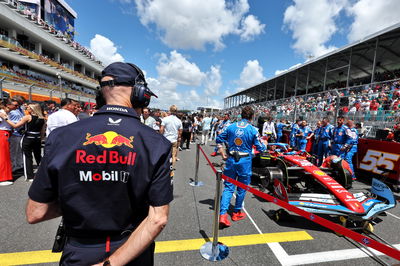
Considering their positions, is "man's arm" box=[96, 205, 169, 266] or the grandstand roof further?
the grandstand roof

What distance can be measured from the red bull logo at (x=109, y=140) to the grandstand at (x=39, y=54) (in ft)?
51.5

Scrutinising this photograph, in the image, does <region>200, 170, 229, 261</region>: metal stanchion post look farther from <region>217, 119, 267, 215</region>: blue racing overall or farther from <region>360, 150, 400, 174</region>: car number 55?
<region>360, 150, 400, 174</region>: car number 55

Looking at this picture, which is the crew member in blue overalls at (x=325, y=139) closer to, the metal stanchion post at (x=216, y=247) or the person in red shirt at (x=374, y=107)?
the person in red shirt at (x=374, y=107)

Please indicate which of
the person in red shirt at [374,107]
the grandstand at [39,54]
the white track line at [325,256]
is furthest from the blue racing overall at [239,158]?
the grandstand at [39,54]

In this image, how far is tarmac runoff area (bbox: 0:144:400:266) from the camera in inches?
90.6

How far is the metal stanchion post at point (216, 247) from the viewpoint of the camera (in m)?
2.25

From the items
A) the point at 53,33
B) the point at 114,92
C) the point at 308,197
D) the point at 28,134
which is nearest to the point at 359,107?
the point at 308,197

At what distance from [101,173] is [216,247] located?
6.44 ft

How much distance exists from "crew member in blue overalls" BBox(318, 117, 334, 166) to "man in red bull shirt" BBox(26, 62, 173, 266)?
23.7ft

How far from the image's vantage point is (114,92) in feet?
3.44

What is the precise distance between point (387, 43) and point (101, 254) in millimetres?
Result: 19427

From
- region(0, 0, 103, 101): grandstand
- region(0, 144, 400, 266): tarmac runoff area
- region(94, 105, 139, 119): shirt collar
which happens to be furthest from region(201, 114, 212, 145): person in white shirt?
region(94, 105, 139, 119): shirt collar

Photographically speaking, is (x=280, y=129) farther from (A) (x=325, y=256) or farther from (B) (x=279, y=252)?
(B) (x=279, y=252)

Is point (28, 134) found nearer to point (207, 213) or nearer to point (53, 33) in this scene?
point (207, 213)
